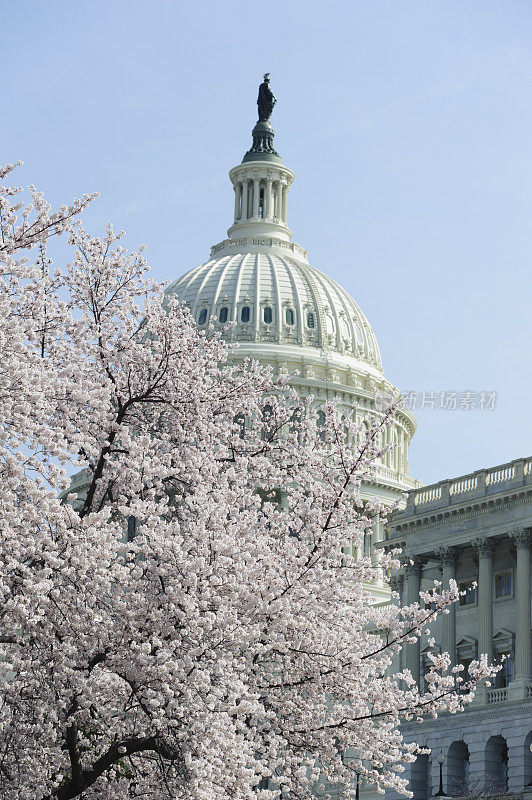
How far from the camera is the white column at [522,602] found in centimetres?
6606

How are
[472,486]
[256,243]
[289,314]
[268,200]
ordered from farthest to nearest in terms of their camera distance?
[268,200]
[256,243]
[289,314]
[472,486]

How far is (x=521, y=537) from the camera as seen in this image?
67.2 meters

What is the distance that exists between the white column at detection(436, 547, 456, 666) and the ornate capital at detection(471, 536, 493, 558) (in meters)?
2.60

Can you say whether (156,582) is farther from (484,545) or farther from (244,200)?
(244,200)

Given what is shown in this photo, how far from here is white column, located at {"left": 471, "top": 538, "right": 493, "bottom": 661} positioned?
68875mm

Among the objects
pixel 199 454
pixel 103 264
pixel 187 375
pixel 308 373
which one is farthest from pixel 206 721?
pixel 308 373

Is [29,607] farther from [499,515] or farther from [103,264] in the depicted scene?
[499,515]

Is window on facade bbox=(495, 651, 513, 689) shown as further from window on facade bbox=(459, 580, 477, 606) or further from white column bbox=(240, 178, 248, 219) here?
white column bbox=(240, 178, 248, 219)

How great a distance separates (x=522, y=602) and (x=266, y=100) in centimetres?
11979

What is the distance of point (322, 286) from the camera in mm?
152375

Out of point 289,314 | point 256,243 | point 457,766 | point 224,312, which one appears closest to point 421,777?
point 457,766

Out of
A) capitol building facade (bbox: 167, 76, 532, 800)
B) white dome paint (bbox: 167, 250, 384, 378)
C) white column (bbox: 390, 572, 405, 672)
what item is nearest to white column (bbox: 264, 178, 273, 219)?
white dome paint (bbox: 167, 250, 384, 378)

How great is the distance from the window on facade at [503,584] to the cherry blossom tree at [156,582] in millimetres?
43473

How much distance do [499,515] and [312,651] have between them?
4670 cm
